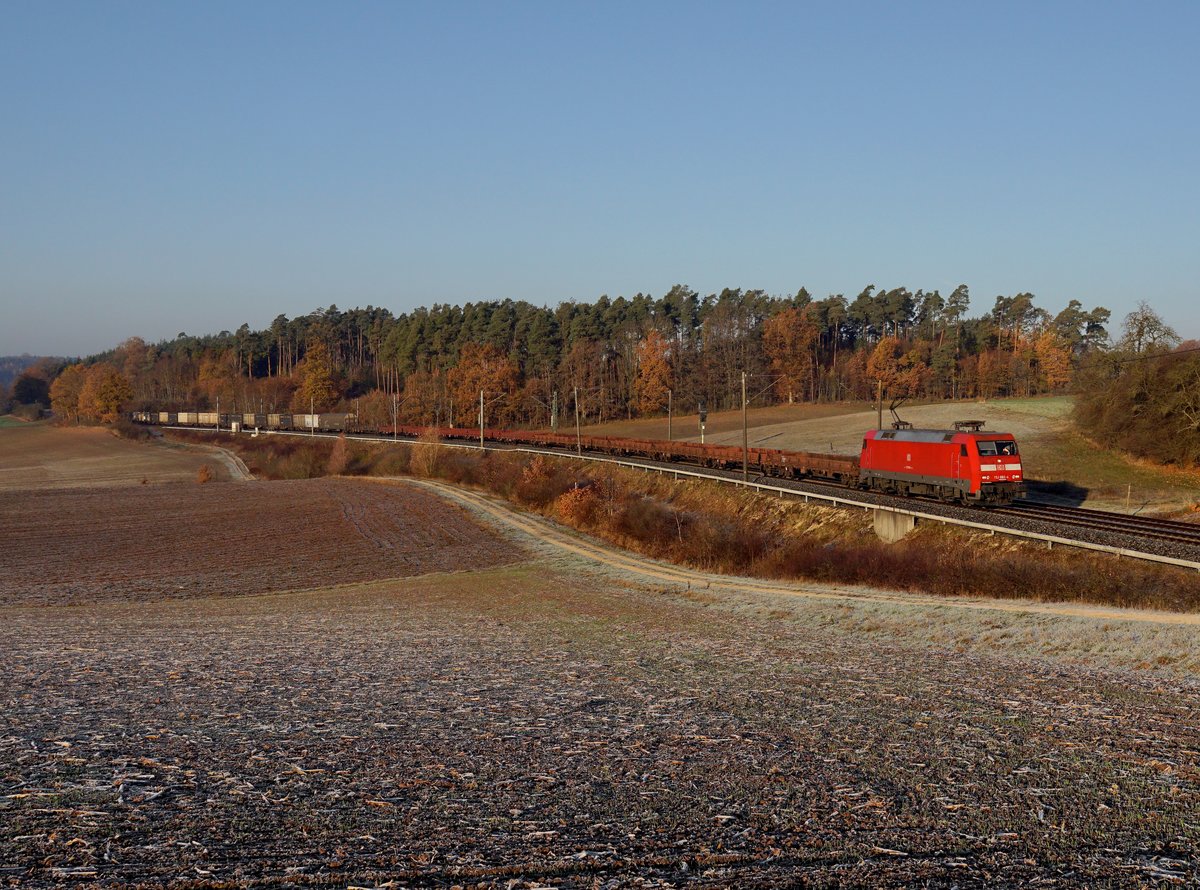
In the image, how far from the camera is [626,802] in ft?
25.3

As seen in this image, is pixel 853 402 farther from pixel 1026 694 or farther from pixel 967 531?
pixel 1026 694

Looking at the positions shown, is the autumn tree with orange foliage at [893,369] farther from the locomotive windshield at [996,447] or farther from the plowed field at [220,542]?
the locomotive windshield at [996,447]

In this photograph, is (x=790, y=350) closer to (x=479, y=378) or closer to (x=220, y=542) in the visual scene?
(x=479, y=378)

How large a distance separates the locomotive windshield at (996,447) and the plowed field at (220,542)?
71.0 feet

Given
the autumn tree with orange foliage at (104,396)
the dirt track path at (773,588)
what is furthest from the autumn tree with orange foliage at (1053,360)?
the autumn tree with orange foliage at (104,396)

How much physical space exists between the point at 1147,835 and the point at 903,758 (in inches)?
91.3

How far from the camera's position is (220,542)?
4384 centimetres

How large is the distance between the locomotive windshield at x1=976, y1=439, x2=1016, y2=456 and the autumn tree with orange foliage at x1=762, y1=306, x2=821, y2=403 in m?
111

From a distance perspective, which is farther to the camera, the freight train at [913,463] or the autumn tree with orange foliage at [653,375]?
the autumn tree with orange foliage at [653,375]

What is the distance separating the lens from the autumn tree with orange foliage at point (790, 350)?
500ft

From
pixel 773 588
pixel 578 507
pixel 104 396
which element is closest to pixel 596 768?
pixel 773 588

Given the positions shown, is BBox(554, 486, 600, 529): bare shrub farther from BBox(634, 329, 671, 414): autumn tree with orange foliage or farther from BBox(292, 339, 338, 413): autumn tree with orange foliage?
BBox(292, 339, 338, 413): autumn tree with orange foliage

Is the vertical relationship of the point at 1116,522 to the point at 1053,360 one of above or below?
below

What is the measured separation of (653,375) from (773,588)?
118175 mm
